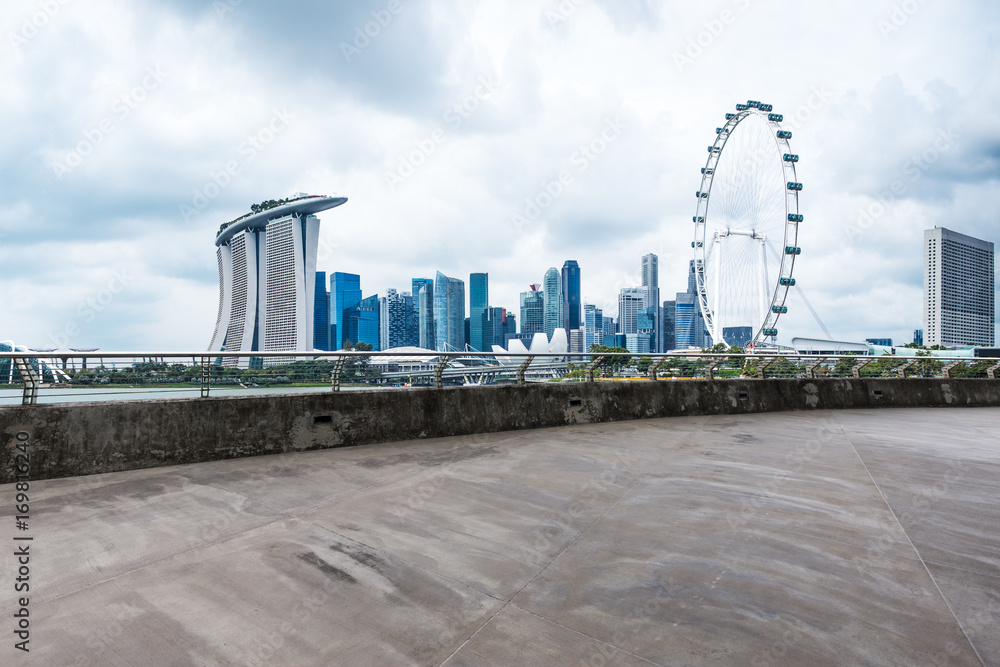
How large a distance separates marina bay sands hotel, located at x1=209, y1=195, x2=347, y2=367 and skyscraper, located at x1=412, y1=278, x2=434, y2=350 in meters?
40.3

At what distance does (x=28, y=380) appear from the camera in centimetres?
563

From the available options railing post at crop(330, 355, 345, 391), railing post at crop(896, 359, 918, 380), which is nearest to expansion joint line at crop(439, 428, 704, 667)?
railing post at crop(330, 355, 345, 391)

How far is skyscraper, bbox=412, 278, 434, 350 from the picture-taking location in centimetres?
14288

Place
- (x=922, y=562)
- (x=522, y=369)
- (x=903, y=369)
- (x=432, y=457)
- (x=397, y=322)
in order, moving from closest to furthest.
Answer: (x=922, y=562) → (x=432, y=457) → (x=522, y=369) → (x=903, y=369) → (x=397, y=322)

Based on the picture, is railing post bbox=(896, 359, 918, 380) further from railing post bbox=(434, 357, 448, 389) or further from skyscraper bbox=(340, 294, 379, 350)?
skyscraper bbox=(340, 294, 379, 350)

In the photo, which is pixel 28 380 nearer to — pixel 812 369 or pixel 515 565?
pixel 515 565

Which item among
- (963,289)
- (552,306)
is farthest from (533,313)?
(963,289)

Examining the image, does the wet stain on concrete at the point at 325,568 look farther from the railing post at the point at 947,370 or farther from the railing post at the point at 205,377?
the railing post at the point at 947,370

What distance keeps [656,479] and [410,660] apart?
382 centimetres

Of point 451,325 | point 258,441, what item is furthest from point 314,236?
point 258,441

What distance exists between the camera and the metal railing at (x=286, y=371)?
227 inches

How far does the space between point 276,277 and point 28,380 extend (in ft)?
355

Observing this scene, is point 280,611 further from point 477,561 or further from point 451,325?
point 451,325

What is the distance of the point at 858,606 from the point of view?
2787 mm
